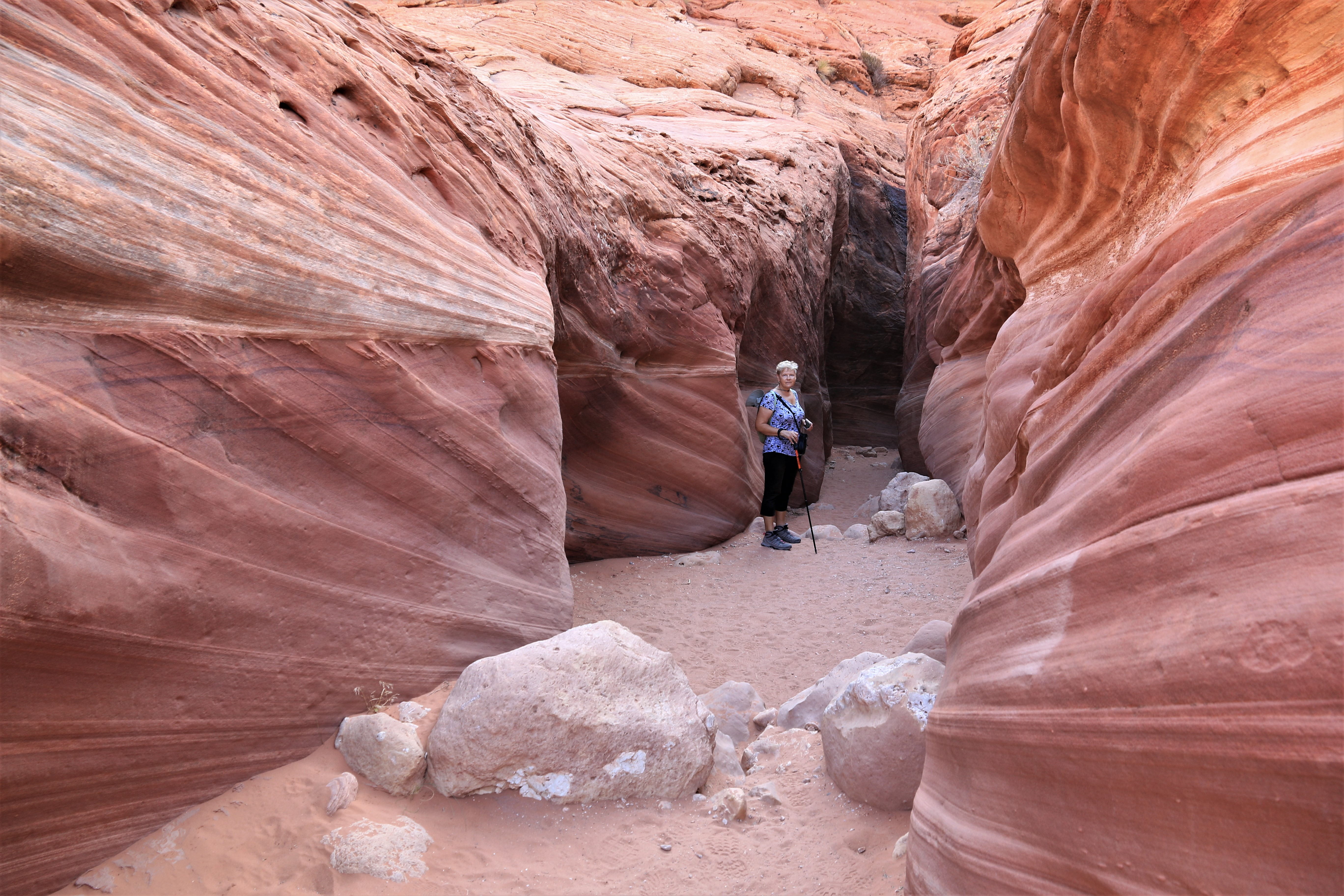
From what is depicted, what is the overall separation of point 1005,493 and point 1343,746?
75.0 inches

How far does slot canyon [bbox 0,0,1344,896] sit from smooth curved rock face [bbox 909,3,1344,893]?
10 millimetres

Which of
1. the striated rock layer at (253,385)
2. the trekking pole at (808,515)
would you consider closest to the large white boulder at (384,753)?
the striated rock layer at (253,385)

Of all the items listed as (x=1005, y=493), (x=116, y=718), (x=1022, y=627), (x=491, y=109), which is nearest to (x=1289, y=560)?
(x=1022, y=627)

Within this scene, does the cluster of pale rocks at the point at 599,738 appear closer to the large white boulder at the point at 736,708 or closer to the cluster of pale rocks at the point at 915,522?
the large white boulder at the point at 736,708

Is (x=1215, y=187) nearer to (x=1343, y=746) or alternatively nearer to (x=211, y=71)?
(x=1343, y=746)

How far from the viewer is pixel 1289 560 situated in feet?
4.53

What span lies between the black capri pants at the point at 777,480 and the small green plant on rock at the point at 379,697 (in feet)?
16.5

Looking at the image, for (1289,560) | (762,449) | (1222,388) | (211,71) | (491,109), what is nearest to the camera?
(1289,560)

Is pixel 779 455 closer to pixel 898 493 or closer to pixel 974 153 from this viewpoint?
pixel 898 493

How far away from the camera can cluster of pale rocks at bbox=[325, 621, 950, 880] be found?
9.73 feet

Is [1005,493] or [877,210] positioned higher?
[877,210]

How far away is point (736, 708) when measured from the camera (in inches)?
159

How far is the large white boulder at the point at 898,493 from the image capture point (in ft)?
28.1

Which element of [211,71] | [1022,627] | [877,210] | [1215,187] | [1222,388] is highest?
[877,210]
